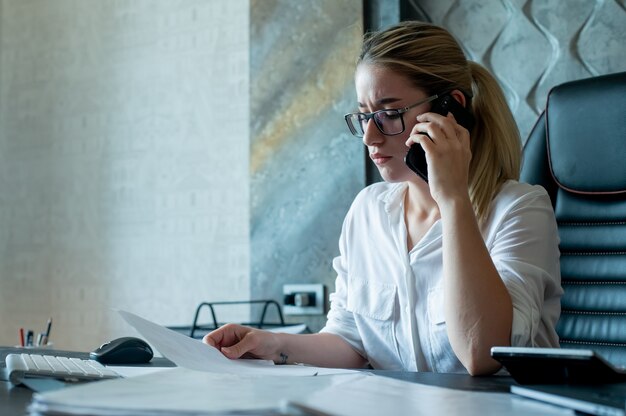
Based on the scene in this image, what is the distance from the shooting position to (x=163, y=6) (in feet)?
9.09

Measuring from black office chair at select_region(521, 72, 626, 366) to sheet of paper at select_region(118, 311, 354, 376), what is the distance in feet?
2.18

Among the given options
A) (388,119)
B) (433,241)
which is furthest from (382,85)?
(433,241)

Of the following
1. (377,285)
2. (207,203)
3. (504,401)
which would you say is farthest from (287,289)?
(504,401)

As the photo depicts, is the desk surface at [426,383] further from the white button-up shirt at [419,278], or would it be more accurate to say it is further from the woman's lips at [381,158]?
the woman's lips at [381,158]

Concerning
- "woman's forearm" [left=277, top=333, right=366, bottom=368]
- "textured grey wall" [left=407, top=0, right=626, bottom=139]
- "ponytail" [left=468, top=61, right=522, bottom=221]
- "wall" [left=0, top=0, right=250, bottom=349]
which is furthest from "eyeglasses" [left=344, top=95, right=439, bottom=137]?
"wall" [left=0, top=0, right=250, bottom=349]

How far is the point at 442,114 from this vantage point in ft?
4.67

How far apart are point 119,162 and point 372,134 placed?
5.30ft

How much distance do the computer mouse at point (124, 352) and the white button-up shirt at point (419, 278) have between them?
409mm

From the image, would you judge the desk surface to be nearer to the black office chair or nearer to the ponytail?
the ponytail

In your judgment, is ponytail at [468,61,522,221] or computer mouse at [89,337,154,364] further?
ponytail at [468,61,522,221]

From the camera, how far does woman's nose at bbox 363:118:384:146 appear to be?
4.65 feet

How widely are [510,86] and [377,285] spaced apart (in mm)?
816

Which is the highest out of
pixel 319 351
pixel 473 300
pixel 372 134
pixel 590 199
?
pixel 372 134

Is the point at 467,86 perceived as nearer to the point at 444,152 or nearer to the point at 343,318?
the point at 444,152
